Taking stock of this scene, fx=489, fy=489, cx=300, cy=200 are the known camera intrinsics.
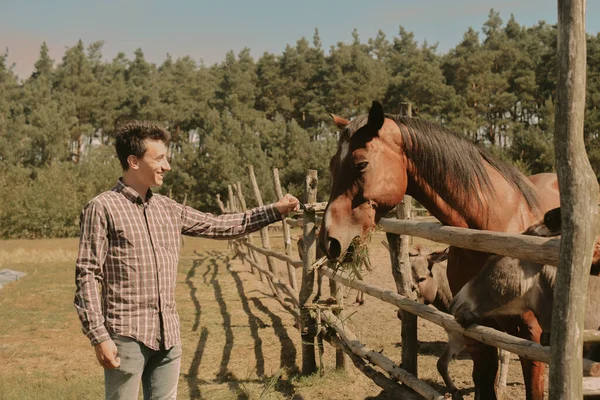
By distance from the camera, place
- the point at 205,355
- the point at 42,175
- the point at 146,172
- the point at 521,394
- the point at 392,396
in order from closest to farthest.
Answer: the point at 146,172 < the point at 392,396 < the point at 521,394 < the point at 205,355 < the point at 42,175

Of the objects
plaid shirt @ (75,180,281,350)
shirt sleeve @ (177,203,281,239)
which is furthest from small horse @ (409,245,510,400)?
plaid shirt @ (75,180,281,350)

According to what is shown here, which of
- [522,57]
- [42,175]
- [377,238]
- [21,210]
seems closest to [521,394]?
[377,238]

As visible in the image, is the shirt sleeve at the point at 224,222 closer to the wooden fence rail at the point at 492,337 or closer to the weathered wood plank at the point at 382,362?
the wooden fence rail at the point at 492,337

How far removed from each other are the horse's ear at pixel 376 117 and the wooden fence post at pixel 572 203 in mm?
1165

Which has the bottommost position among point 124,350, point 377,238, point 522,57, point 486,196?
point 377,238

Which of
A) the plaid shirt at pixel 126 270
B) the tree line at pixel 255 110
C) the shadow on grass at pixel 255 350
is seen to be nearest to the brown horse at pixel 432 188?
the plaid shirt at pixel 126 270

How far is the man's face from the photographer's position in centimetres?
253

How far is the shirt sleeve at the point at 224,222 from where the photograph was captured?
2.95m

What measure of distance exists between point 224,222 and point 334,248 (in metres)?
0.75

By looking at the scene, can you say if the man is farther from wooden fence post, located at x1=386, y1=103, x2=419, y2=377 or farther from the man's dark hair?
Result: wooden fence post, located at x1=386, y1=103, x2=419, y2=377

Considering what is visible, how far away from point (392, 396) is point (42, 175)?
3649cm

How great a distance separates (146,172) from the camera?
8.33ft

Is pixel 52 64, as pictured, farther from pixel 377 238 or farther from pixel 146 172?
pixel 146 172

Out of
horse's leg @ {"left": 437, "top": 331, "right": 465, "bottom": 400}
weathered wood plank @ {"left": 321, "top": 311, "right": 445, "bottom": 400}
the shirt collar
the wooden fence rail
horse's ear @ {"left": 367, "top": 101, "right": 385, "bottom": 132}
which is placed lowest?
horse's leg @ {"left": 437, "top": 331, "right": 465, "bottom": 400}
